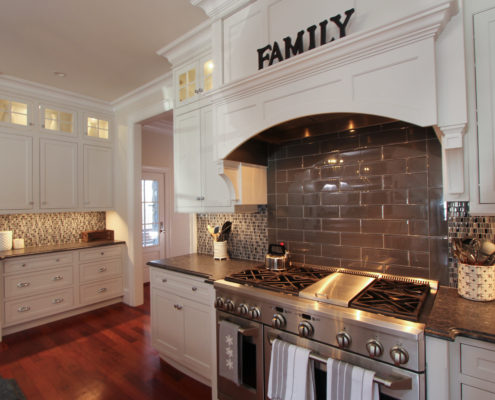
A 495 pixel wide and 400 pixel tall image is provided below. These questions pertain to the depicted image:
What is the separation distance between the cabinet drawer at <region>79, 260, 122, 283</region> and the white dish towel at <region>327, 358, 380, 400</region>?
360cm

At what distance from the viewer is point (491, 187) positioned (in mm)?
1282

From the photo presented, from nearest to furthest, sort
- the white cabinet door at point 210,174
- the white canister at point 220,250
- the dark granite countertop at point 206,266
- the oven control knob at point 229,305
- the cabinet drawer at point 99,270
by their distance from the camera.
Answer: the oven control knob at point 229,305
the dark granite countertop at point 206,266
the white cabinet door at point 210,174
the white canister at point 220,250
the cabinet drawer at point 99,270

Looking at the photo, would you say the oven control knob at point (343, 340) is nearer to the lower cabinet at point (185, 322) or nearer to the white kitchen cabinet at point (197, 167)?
the lower cabinet at point (185, 322)

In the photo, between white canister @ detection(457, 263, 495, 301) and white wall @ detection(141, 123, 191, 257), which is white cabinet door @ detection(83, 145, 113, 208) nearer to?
white wall @ detection(141, 123, 191, 257)

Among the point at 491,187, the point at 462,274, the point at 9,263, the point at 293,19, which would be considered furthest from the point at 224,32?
the point at 9,263

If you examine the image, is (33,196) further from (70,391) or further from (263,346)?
(263,346)

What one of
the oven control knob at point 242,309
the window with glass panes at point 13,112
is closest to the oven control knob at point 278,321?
the oven control knob at point 242,309

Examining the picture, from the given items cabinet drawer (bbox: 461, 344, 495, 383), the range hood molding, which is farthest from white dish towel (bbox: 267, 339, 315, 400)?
the range hood molding

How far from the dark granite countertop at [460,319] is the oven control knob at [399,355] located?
13 centimetres

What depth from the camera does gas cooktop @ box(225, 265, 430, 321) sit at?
1.36 metres

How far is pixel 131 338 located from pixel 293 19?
3363 millimetres

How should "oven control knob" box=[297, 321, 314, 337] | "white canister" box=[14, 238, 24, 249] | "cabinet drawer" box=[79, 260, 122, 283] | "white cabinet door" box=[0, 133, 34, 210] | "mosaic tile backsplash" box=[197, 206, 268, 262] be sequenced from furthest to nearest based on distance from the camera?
"cabinet drawer" box=[79, 260, 122, 283]
"white canister" box=[14, 238, 24, 249]
"white cabinet door" box=[0, 133, 34, 210]
"mosaic tile backsplash" box=[197, 206, 268, 262]
"oven control knob" box=[297, 321, 314, 337]

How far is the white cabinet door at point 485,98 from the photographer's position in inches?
50.3

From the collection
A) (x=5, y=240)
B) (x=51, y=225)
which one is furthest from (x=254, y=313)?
(x=51, y=225)
